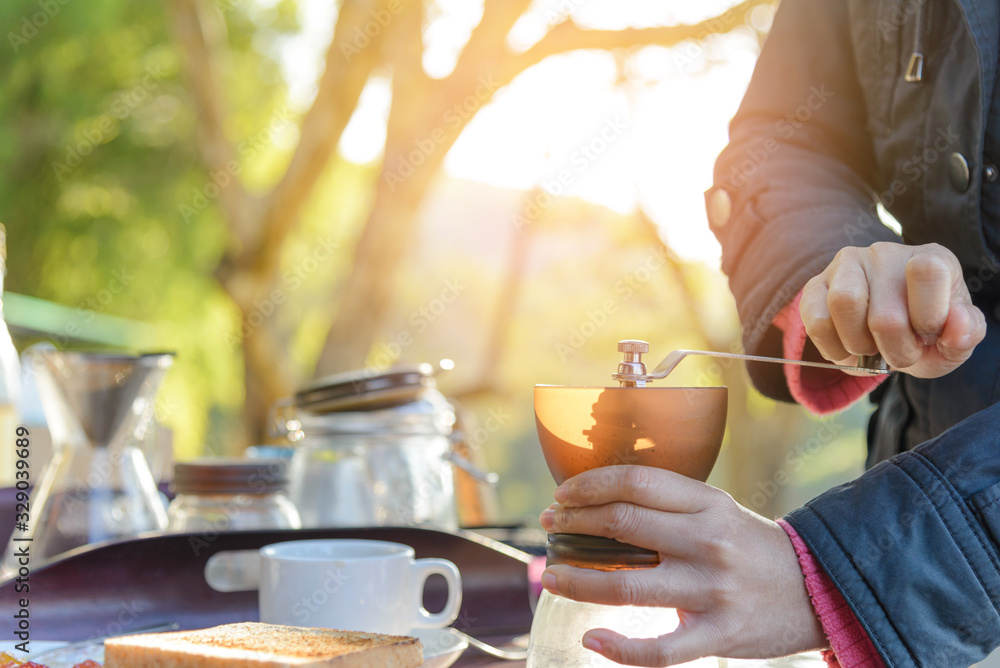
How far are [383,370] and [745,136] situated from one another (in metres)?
0.51

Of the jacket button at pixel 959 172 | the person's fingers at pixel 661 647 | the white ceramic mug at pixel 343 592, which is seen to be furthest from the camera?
the jacket button at pixel 959 172

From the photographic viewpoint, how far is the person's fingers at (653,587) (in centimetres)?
46

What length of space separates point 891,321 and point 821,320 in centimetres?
5

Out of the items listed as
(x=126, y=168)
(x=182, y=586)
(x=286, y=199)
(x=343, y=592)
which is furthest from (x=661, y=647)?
(x=126, y=168)

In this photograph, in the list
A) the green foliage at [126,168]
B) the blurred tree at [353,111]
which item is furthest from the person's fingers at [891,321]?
the green foliage at [126,168]

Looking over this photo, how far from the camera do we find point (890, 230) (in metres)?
0.80

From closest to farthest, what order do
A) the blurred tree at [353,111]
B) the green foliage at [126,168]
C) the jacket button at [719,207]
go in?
the jacket button at [719,207] < the blurred tree at [353,111] < the green foliage at [126,168]

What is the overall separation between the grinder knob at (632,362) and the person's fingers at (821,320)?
0.34 feet

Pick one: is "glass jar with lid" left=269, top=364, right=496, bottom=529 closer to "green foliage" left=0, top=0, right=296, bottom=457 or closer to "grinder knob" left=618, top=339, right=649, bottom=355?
"grinder knob" left=618, top=339, right=649, bottom=355

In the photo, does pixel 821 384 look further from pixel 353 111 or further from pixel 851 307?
pixel 353 111

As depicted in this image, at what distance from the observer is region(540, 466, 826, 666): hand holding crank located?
1.52 feet

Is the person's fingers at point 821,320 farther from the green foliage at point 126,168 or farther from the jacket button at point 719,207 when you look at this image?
the green foliage at point 126,168

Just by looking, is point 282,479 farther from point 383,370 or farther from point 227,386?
point 227,386

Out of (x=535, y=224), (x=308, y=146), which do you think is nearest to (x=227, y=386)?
(x=535, y=224)
